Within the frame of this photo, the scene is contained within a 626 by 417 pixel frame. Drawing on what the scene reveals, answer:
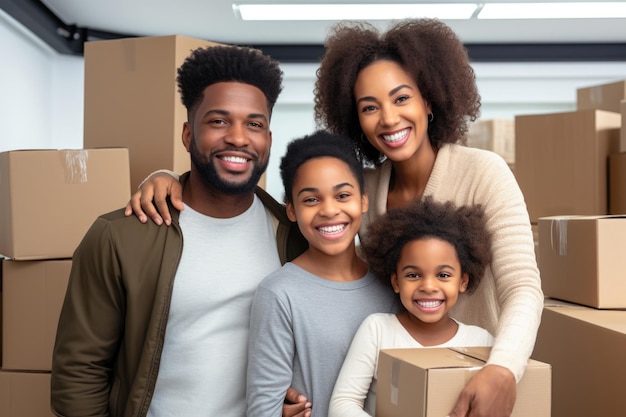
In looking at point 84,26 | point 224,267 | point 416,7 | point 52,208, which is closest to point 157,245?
point 224,267

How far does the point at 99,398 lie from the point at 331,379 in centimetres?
49

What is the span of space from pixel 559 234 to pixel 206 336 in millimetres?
1010

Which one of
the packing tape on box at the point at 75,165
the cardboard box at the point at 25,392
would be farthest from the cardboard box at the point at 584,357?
the cardboard box at the point at 25,392

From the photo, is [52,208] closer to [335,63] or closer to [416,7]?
[335,63]

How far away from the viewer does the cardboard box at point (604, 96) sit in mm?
3275

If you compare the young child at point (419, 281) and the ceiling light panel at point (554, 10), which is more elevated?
the ceiling light panel at point (554, 10)

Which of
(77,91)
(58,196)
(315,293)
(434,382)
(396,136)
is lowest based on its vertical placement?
(434,382)

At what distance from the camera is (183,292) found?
148cm

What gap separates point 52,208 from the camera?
6.99 feet

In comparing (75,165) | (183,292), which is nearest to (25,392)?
(75,165)

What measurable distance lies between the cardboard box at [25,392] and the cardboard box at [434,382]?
1316mm

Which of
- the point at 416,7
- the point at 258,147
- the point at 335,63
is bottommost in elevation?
the point at 258,147

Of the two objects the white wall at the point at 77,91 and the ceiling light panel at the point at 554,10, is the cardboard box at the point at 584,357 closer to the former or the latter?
the white wall at the point at 77,91

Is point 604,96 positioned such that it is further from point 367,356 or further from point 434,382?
point 434,382
